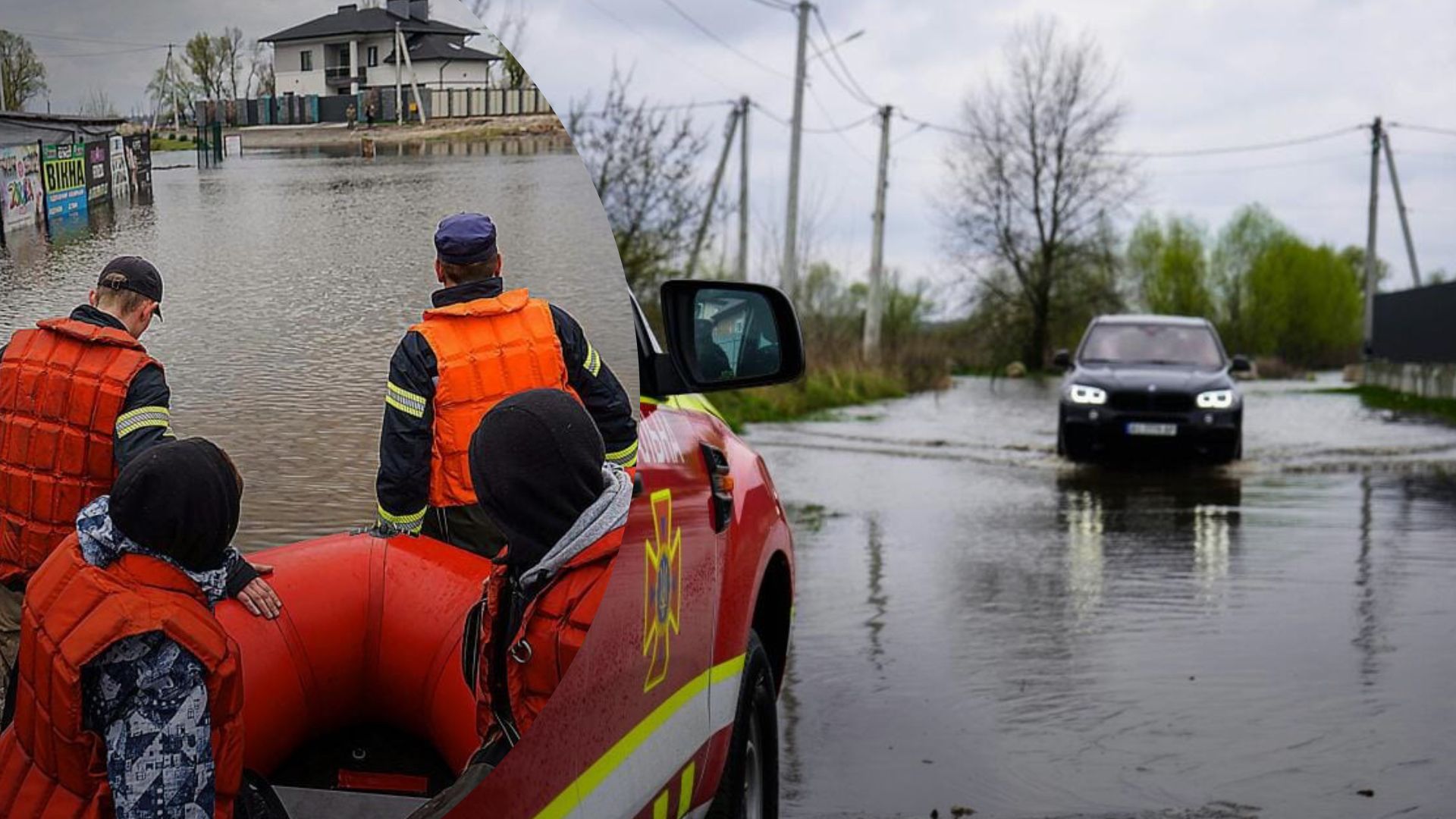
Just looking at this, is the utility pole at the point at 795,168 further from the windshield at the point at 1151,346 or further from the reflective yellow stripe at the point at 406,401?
the reflective yellow stripe at the point at 406,401

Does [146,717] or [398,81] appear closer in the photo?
[146,717]

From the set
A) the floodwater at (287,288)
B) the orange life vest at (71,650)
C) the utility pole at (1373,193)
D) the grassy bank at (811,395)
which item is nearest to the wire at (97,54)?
the floodwater at (287,288)

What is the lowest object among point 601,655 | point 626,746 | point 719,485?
point 626,746

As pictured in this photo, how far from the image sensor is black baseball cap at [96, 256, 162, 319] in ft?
5.72

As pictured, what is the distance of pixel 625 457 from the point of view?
2.38 m

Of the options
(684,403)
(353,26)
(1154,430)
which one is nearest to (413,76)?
(353,26)

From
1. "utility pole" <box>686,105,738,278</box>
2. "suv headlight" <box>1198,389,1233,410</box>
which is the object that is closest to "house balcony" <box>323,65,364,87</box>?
"utility pole" <box>686,105,738,278</box>

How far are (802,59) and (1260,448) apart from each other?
56.2 ft

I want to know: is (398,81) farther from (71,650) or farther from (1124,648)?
(1124,648)

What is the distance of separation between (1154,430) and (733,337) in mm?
15032

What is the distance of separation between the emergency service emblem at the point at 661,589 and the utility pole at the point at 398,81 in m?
0.72

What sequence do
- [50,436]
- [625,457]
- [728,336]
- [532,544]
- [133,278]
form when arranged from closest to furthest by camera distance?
[50,436] < [133,278] < [532,544] < [625,457] < [728,336]

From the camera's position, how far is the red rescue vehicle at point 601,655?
189cm

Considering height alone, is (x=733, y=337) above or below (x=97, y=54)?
below
